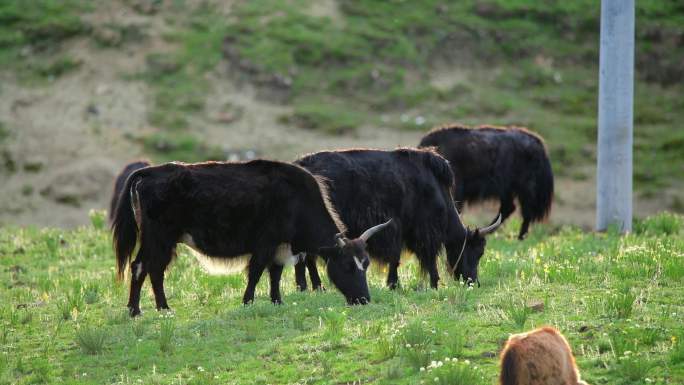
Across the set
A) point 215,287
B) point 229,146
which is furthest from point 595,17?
point 215,287

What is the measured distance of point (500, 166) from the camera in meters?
16.3

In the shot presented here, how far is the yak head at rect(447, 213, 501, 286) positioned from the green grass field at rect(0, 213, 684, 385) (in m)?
0.17

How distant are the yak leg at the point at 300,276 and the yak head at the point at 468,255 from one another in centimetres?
170

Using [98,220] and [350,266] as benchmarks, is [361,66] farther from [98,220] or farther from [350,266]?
[350,266]

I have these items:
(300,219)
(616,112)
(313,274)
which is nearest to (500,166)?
(616,112)

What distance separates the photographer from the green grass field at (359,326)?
7.93m

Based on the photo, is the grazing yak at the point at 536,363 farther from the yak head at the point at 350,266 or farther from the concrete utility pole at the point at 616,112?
the concrete utility pole at the point at 616,112

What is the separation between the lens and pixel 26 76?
103ft

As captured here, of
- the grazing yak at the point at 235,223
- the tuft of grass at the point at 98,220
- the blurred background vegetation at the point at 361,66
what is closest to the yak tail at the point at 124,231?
the grazing yak at the point at 235,223

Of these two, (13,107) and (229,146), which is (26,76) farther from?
(229,146)

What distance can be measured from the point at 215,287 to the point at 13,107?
2073cm

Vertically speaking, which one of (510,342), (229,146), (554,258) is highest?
(510,342)

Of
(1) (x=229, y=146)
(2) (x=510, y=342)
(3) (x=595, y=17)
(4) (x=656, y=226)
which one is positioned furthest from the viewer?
(3) (x=595, y=17)

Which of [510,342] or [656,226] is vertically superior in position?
[510,342]
